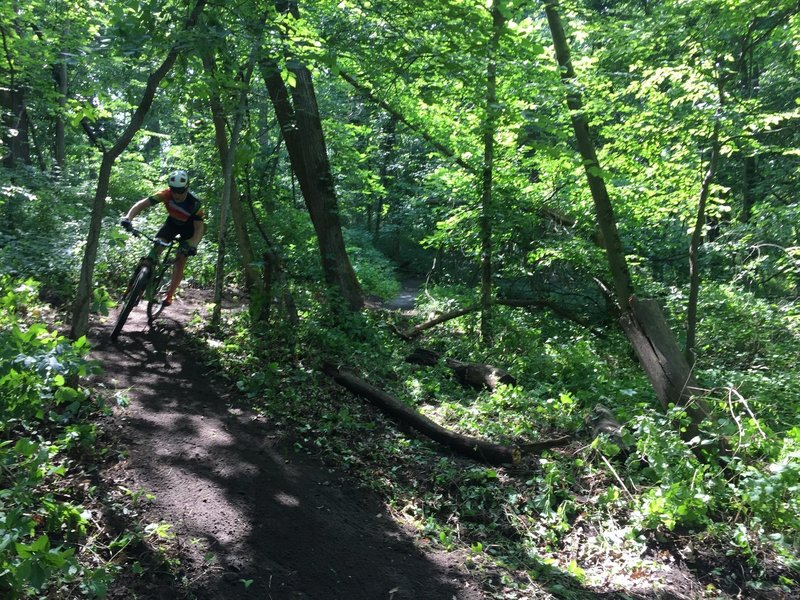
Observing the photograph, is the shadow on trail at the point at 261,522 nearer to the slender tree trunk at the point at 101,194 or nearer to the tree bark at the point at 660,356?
the slender tree trunk at the point at 101,194

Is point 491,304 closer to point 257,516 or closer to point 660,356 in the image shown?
point 660,356

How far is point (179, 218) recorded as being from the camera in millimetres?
7434

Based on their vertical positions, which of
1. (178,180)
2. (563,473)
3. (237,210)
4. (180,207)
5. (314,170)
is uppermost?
(314,170)

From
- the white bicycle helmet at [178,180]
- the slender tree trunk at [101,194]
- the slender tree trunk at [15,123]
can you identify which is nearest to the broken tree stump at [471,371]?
the white bicycle helmet at [178,180]

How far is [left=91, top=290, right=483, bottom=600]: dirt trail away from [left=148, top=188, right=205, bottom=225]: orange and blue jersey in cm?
264

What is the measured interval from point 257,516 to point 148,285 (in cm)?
442

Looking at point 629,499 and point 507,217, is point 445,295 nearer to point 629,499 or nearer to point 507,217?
point 507,217

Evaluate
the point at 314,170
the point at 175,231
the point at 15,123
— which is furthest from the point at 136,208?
the point at 15,123

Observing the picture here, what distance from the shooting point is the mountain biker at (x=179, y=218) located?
7152 millimetres

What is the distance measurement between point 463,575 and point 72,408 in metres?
2.81

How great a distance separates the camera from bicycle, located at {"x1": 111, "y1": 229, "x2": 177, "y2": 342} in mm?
6793

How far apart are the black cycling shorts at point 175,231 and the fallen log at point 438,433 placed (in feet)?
9.29

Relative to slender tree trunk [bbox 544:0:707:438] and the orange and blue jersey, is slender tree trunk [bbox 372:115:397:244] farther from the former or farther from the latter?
the orange and blue jersey

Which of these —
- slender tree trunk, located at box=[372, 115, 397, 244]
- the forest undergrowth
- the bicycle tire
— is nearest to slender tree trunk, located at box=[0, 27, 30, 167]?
the bicycle tire
